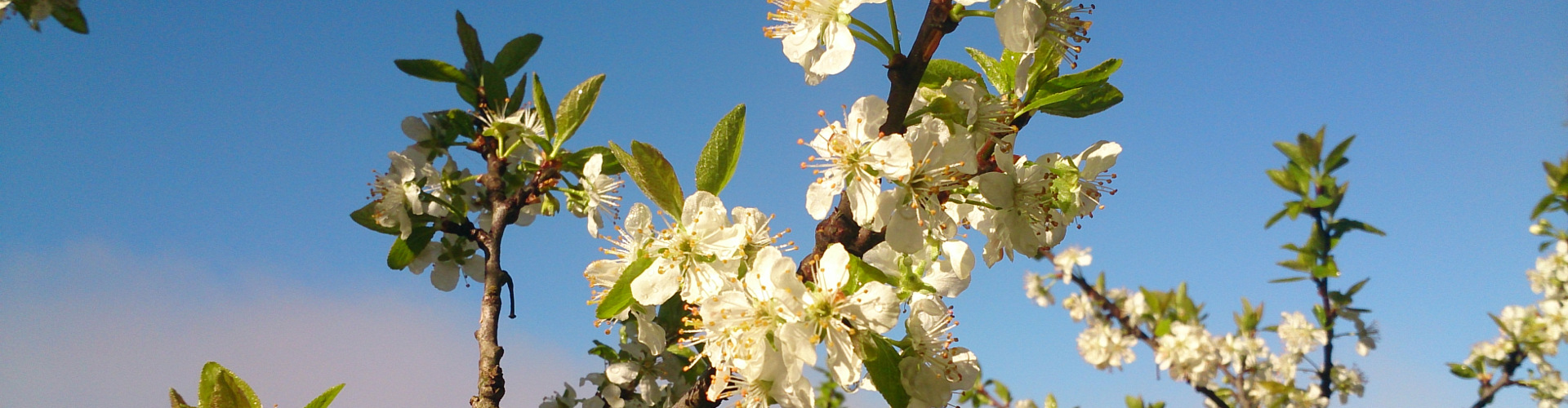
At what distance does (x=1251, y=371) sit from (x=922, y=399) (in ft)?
16.9

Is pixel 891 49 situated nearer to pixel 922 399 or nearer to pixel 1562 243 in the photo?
pixel 922 399

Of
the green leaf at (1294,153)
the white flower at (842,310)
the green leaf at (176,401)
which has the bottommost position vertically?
the green leaf at (176,401)

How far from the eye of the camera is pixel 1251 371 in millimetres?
5289

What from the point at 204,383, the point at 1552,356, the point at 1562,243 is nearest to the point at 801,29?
the point at 204,383

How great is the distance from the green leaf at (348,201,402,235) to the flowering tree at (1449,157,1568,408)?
5631 mm

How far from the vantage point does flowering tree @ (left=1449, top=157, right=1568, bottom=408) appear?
4.75 m

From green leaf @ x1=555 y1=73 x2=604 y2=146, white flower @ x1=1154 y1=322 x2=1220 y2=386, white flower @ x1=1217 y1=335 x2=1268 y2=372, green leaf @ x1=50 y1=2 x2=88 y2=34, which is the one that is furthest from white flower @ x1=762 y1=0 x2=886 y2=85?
white flower @ x1=1217 y1=335 x2=1268 y2=372

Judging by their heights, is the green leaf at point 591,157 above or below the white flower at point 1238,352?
below

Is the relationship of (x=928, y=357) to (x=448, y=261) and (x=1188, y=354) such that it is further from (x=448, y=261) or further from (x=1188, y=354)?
(x=1188, y=354)

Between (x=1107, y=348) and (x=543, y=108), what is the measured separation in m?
4.96

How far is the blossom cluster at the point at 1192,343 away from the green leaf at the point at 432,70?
453 cm

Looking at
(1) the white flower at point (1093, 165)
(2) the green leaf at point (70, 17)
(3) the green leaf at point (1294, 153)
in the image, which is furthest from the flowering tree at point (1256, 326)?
(2) the green leaf at point (70, 17)

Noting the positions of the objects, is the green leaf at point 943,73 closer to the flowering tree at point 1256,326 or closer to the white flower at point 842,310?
the white flower at point 842,310

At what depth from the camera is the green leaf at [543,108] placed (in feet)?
5.78
